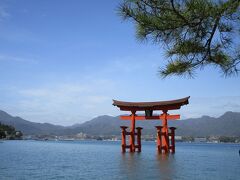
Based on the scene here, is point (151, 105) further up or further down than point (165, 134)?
further up

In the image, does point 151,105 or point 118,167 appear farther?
point 151,105

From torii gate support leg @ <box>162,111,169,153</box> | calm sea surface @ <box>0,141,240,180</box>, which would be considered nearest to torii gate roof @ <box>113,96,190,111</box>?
torii gate support leg @ <box>162,111,169,153</box>

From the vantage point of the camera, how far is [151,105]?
30.3 m

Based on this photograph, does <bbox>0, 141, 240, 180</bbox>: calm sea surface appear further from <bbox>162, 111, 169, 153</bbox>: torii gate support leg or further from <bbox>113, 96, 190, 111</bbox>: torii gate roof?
<bbox>113, 96, 190, 111</bbox>: torii gate roof

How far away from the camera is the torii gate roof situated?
2890 centimetres

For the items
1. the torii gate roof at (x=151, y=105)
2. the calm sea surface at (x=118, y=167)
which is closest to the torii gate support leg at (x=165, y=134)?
the torii gate roof at (x=151, y=105)

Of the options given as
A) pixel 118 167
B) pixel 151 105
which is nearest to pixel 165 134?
pixel 151 105

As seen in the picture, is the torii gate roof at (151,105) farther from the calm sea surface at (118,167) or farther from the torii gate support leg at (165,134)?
the calm sea surface at (118,167)

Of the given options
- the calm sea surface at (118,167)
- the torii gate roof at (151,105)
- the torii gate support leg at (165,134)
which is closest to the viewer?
the calm sea surface at (118,167)

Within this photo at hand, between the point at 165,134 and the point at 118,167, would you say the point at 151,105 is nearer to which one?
the point at 165,134

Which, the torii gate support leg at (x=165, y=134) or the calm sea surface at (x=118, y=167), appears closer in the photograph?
the calm sea surface at (x=118, y=167)

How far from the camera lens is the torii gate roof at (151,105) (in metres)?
28.9

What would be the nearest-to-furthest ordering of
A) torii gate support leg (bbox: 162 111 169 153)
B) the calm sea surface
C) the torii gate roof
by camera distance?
1. the calm sea surface
2. the torii gate roof
3. torii gate support leg (bbox: 162 111 169 153)

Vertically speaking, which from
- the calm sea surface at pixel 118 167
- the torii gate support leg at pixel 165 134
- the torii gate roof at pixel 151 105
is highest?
the torii gate roof at pixel 151 105
